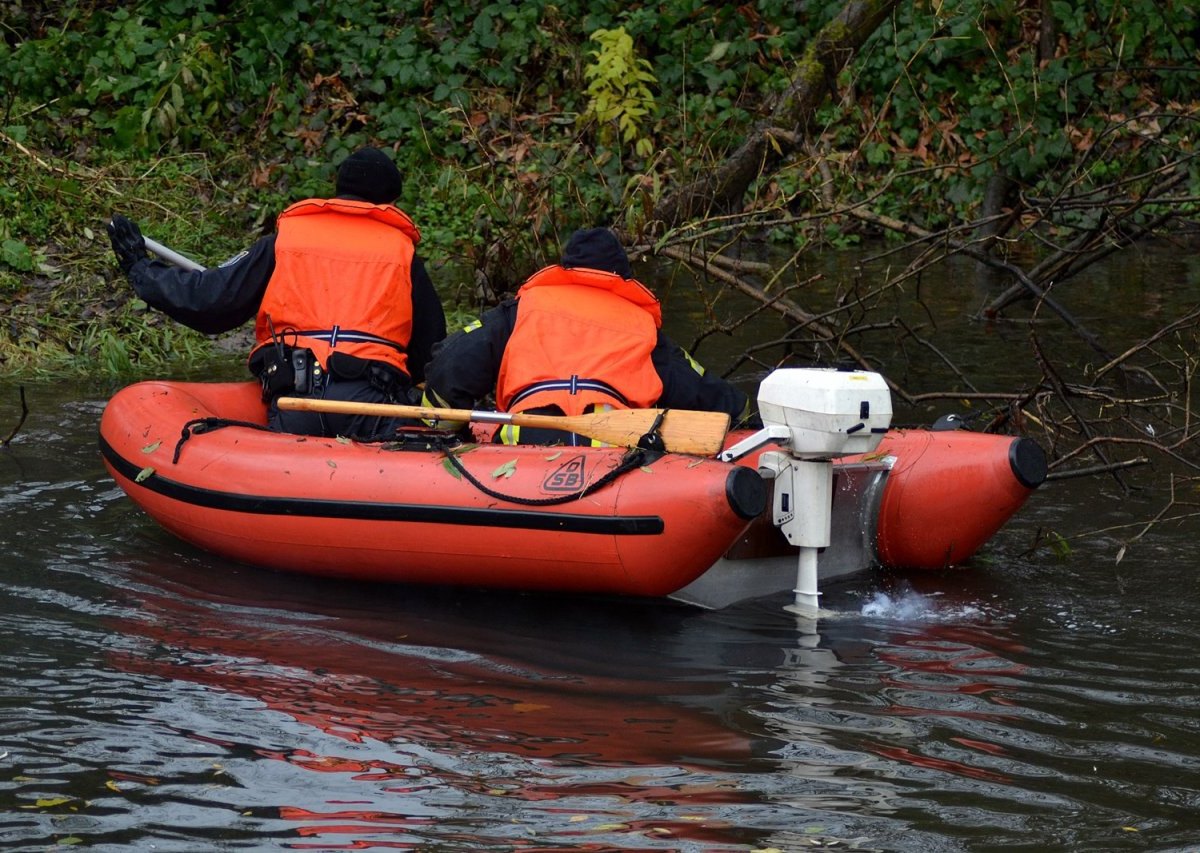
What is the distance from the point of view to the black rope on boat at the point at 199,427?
602 cm

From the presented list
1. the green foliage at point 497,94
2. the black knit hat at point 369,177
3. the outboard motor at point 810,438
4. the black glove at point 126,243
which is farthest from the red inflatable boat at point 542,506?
the green foliage at point 497,94

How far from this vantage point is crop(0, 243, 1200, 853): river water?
3.75m

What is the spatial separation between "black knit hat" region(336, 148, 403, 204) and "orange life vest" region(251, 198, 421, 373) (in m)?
0.10

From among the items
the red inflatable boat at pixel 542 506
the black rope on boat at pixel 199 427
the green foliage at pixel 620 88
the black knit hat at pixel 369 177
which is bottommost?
the red inflatable boat at pixel 542 506

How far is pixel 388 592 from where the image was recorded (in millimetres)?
5770

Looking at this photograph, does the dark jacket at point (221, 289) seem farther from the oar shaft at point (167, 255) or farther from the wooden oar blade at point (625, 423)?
the wooden oar blade at point (625, 423)

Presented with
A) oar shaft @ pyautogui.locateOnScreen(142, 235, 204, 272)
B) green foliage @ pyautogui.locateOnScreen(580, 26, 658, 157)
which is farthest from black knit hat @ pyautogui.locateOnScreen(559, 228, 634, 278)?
green foliage @ pyautogui.locateOnScreen(580, 26, 658, 157)

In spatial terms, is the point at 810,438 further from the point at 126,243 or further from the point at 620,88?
the point at 620,88

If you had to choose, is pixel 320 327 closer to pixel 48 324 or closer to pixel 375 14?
pixel 48 324

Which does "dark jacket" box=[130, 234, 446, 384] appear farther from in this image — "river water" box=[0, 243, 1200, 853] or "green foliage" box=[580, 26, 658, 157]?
"green foliage" box=[580, 26, 658, 157]

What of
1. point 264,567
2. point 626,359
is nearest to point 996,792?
point 626,359

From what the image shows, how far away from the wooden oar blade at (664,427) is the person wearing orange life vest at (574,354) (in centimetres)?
17

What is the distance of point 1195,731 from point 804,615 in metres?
1.38

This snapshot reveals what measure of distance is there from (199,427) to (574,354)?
1465 mm
